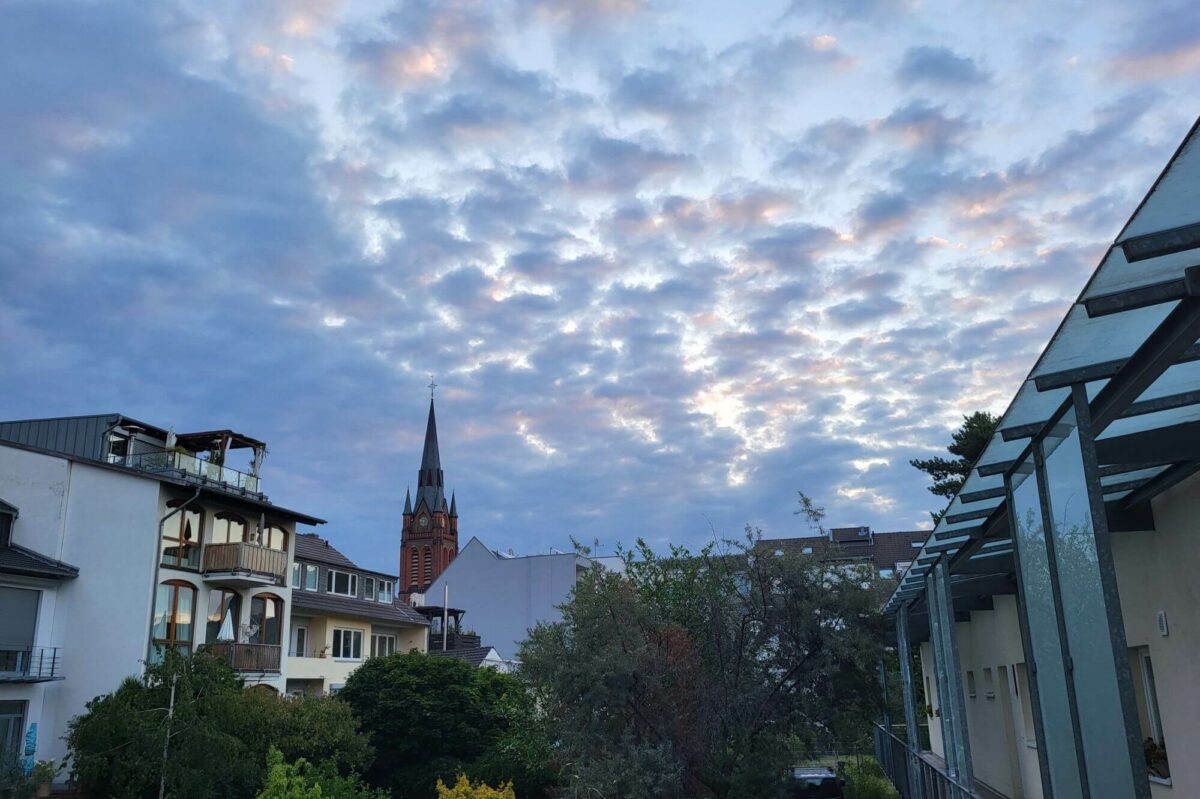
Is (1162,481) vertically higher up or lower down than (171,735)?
higher up

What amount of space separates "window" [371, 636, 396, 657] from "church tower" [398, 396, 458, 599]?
53.1m

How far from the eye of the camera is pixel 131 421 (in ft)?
96.5

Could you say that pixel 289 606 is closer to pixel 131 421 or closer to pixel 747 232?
pixel 131 421

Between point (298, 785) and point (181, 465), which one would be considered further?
point (181, 465)

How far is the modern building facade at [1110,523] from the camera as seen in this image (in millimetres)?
4305

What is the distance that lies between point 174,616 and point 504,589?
29601 mm

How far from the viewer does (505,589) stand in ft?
183

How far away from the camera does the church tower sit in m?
96.5

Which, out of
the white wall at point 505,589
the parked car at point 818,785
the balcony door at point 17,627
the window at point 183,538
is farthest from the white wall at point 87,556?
the white wall at point 505,589

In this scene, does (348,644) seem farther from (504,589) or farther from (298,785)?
(298,785)

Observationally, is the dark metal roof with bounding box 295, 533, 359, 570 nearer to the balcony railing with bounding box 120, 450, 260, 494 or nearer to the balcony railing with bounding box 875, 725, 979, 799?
the balcony railing with bounding box 120, 450, 260, 494

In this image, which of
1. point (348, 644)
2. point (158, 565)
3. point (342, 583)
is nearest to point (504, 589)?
point (342, 583)

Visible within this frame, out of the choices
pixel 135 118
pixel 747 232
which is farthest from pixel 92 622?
pixel 747 232

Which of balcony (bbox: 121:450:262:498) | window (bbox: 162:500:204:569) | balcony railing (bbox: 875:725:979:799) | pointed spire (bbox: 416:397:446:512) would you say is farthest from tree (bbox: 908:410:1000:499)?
pointed spire (bbox: 416:397:446:512)
